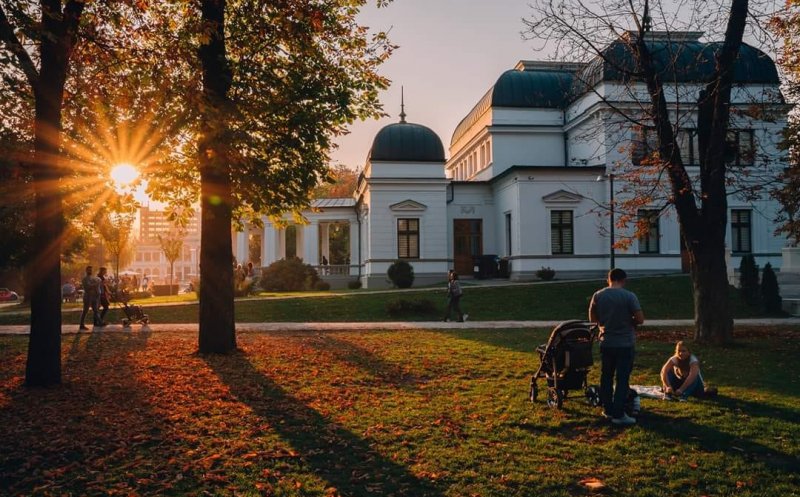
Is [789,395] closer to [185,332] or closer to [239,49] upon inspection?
[239,49]

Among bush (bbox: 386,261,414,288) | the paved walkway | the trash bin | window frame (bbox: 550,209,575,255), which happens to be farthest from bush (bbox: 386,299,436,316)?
window frame (bbox: 550,209,575,255)

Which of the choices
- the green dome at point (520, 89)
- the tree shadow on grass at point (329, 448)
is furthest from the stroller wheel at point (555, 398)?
the green dome at point (520, 89)

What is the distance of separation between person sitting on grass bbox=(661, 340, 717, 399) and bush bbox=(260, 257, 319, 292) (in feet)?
98.0

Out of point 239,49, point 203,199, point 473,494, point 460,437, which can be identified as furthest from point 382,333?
point 473,494

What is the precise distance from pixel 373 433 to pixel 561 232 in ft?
91.8

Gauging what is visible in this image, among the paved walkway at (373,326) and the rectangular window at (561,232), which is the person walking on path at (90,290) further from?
the rectangular window at (561,232)

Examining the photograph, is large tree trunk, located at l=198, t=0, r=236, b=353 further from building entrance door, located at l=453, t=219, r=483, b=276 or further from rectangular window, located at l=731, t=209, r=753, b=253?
rectangular window, located at l=731, t=209, r=753, b=253

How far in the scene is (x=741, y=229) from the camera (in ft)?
112

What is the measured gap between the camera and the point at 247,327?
19.6 m

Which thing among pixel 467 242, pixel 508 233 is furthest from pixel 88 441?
pixel 467 242

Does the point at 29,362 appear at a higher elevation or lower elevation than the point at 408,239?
lower

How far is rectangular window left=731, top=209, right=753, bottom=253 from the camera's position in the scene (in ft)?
112

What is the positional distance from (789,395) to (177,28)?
13334 millimetres

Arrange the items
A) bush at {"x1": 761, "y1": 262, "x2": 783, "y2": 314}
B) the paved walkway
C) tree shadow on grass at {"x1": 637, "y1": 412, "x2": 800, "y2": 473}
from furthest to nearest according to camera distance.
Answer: bush at {"x1": 761, "y1": 262, "x2": 783, "y2": 314} < the paved walkway < tree shadow on grass at {"x1": 637, "y1": 412, "x2": 800, "y2": 473}
